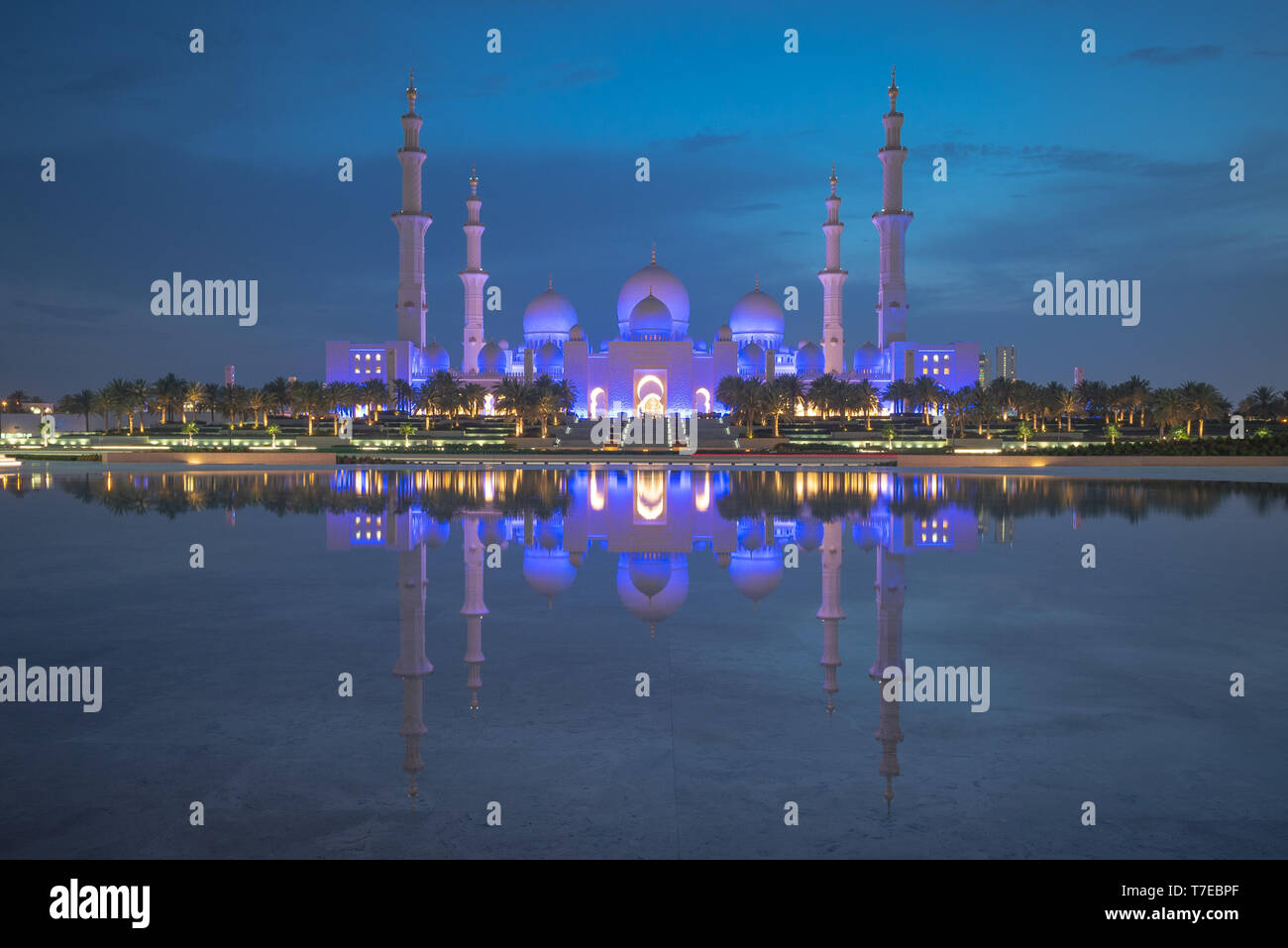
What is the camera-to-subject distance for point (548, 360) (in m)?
72.2

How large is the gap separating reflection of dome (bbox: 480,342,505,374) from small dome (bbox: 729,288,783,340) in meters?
18.6

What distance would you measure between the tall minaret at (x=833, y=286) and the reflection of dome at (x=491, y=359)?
25634 mm

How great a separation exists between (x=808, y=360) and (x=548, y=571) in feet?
224

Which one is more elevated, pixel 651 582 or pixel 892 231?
pixel 892 231

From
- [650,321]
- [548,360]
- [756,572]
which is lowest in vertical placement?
[756,572]

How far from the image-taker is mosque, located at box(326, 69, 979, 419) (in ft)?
211

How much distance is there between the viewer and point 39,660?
6.29 metres

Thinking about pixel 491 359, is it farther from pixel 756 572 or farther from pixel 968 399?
pixel 756 572

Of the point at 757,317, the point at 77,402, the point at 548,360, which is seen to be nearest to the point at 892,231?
the point at 757,317

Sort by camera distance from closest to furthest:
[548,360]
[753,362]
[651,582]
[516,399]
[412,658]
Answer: [412,658] → [651,582] → [516,399] → [753,362] → [548,360]
